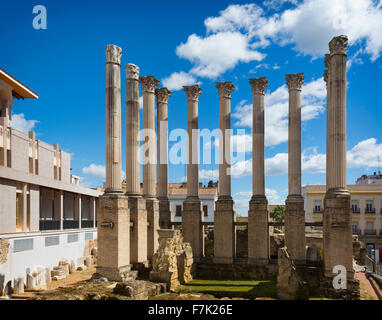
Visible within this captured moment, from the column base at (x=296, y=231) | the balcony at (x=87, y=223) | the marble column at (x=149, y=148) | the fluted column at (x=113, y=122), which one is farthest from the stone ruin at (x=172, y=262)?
the balcony at (x=87, y=223)

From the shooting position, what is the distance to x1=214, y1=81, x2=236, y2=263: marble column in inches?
1012

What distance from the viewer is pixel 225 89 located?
27469 mm

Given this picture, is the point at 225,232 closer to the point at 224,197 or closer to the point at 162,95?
the point at 224,197

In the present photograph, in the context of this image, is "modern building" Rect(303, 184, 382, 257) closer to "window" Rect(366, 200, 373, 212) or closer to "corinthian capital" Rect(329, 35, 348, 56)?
"window" Rect(366, 200, 373, 212)

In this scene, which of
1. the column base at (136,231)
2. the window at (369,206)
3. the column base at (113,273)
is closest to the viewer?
the column base at (113,273)

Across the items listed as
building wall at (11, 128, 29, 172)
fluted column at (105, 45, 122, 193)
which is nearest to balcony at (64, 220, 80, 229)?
building wall at (11, 128, 29, 172)

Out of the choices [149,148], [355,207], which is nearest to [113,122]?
[149,148]

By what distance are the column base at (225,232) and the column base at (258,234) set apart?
1.15 metres

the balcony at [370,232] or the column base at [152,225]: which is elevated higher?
the column base at [152,225]

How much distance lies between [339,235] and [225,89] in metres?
12.7

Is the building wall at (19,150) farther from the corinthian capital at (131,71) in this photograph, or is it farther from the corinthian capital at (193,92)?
the corinthian capital at (193,92)

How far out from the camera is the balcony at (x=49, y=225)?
2602 cm
